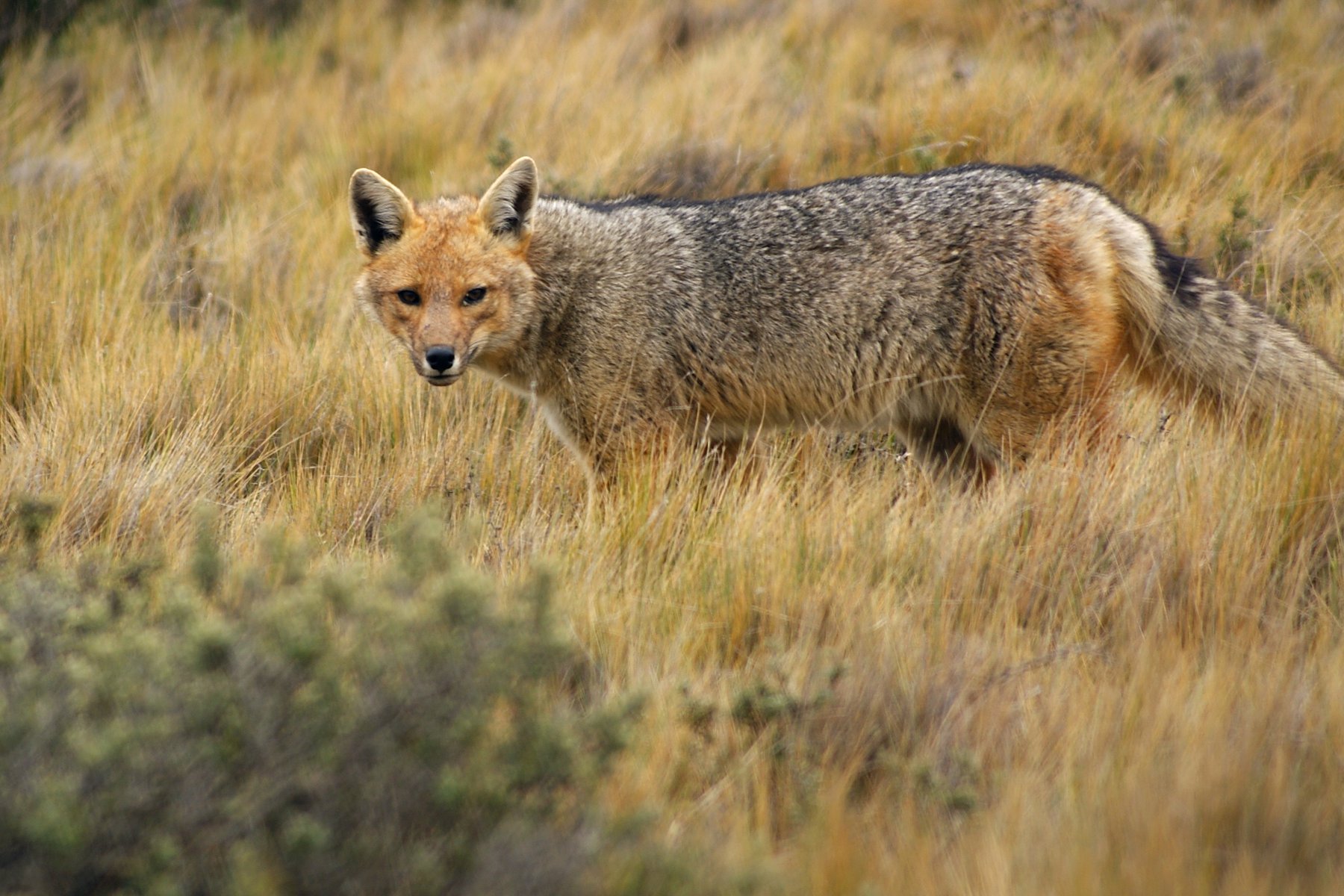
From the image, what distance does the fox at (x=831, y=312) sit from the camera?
460cm

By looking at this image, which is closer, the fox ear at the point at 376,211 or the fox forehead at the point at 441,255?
the fox forehead at the point at 441,255

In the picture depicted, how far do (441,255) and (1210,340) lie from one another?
3.18 metres

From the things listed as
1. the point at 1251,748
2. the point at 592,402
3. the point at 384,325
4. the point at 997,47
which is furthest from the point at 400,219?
the point at 997,47

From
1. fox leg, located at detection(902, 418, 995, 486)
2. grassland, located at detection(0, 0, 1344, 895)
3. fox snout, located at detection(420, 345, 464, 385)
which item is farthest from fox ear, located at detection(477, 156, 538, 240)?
fox leg, located at detection(902, 418, 995, 486)

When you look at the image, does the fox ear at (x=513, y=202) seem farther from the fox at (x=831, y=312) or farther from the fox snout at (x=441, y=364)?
the fox snout at (x=441, y=364)

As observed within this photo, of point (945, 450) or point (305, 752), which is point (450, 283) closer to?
point (945, 450)

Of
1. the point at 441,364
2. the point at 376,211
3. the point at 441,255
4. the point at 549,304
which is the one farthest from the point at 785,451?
the point at 376,211

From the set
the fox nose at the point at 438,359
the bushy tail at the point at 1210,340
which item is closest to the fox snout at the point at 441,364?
the fox nose at the point at 438,359

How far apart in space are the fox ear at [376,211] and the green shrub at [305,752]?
9.22 ft

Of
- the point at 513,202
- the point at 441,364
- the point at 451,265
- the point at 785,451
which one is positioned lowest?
the point at 785,451

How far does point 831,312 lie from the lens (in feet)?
16.3

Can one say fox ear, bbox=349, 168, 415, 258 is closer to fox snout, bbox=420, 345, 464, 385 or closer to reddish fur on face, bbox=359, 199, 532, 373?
reddish fur on face, bbox=359, 199, 532, 373

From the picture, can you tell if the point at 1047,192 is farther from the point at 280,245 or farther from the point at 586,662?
the point at 280,245

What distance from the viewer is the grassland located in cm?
269
